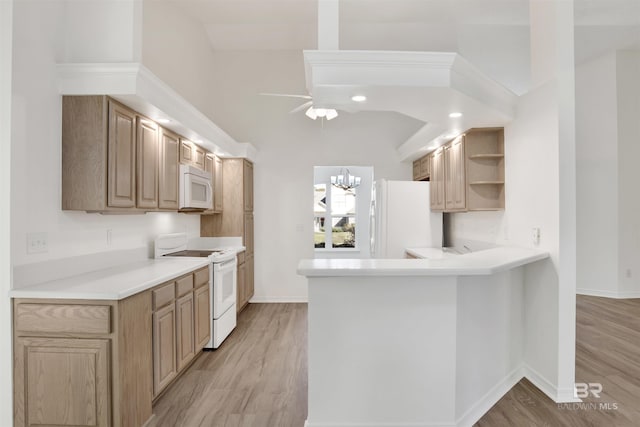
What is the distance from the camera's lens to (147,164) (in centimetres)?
280

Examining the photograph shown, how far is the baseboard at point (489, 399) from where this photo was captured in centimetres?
215

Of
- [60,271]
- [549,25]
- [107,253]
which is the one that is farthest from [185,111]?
[549,25]

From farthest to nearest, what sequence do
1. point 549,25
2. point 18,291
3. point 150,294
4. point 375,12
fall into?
point 375,12 < point 549,25 < point 150,294 < point 18,291

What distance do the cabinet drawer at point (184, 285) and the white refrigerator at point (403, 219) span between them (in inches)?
99.2

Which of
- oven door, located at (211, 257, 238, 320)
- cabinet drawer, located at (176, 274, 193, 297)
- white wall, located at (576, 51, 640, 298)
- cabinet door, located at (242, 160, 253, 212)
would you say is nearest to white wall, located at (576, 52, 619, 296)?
white wall, located at (576, 51, 640, 298)

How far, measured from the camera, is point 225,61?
5.27 m

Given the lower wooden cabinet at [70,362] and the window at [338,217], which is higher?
the window at [338,217]

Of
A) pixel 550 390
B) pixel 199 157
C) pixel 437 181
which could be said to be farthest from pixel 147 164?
pixel 550 390

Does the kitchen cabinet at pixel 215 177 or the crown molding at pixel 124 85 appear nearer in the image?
the crown molding at pixel 124 85

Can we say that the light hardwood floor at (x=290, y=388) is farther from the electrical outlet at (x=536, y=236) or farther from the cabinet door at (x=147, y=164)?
the cabinet door at (x=147, y=164)

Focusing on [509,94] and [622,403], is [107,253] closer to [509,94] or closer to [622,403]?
[509,94]

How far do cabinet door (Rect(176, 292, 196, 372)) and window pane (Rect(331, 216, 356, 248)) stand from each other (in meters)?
5.70

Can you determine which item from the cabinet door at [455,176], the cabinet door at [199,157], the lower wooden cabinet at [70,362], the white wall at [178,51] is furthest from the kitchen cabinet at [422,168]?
the lower wooden cabinet at [70,362]

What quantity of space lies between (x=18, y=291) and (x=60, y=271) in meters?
0.37
